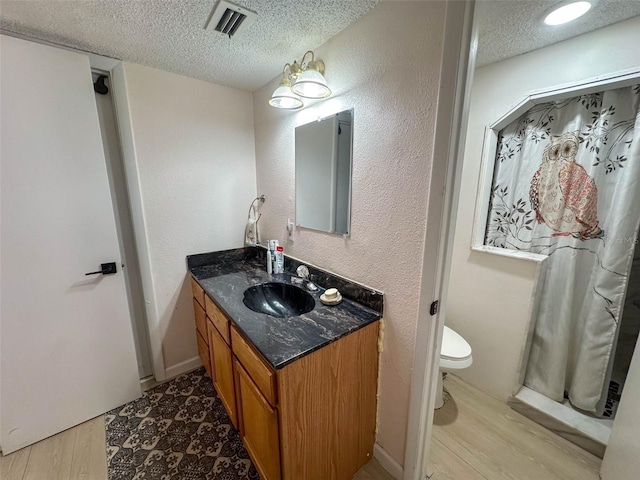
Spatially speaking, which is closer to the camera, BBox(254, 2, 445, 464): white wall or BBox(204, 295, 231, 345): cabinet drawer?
BBox(254, 2, 445, 464): white wall

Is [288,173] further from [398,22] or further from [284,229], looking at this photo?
[398,22]

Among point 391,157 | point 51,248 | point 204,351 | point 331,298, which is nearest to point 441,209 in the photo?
point 391,157

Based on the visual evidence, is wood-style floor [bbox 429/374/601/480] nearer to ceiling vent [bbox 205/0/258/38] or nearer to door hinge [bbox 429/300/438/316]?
door hinge [bbox 429/300/438/316]

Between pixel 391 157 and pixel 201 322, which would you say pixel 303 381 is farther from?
pixel 201 322

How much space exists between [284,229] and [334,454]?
1300 millimetres

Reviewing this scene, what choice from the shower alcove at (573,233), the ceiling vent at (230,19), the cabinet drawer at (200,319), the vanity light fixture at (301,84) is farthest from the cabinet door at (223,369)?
the shower alcove at (573,233)

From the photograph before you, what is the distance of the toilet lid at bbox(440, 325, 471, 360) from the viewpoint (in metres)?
1.50

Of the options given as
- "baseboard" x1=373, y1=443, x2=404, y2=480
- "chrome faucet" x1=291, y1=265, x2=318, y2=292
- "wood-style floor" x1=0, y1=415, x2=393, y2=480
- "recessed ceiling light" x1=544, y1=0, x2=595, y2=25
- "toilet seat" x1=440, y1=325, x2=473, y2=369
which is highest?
"recessed ceiling light" x1=544, y1=0, x2=595, y2=25

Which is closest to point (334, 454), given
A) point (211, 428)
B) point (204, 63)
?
point (211, 428)

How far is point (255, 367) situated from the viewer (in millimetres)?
1060

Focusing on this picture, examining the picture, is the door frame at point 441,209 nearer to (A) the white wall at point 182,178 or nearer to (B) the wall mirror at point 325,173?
(B) the wall mirror at point 325,173

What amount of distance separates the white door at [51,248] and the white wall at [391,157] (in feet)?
4.24

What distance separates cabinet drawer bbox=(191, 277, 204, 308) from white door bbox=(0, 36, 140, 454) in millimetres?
401

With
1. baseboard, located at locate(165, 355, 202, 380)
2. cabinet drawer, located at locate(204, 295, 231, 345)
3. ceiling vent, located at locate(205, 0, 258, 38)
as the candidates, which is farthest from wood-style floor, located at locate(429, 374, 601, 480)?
ceiling vent, located at locate(205, 0, 258, 38)
